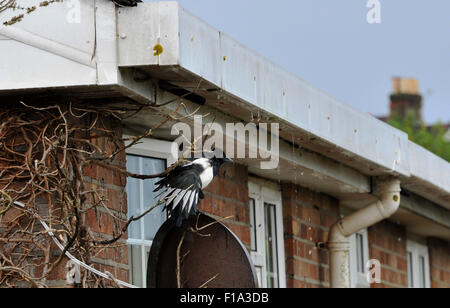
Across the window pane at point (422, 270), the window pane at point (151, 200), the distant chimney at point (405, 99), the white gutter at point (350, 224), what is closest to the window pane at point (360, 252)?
the white gutter at point (350, 224)

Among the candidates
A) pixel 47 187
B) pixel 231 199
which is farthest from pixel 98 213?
pixel 231 199

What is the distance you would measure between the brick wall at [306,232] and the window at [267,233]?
0.19 ft

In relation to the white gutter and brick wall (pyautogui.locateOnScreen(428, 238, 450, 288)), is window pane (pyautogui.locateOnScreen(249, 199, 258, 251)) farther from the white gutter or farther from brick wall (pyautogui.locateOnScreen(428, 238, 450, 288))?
brick wall (pyautogui.locateOnScreen(428, 238, 450, 288))

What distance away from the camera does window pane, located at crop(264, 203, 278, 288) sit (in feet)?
26.8

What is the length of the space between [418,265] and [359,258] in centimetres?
156

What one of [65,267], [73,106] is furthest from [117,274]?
[73,106]

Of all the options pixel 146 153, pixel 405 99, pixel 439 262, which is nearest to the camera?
pixel 146 153

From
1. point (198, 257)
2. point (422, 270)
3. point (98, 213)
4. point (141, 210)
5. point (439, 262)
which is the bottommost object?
point (198, 257)

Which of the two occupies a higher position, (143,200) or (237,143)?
(237,143)

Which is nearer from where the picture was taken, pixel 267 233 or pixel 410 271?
pixel 267 233

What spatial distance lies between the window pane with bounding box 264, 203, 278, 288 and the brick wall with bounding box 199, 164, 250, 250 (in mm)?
497

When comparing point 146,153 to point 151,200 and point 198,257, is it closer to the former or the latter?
point 151,200

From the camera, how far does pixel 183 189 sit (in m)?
5.77
